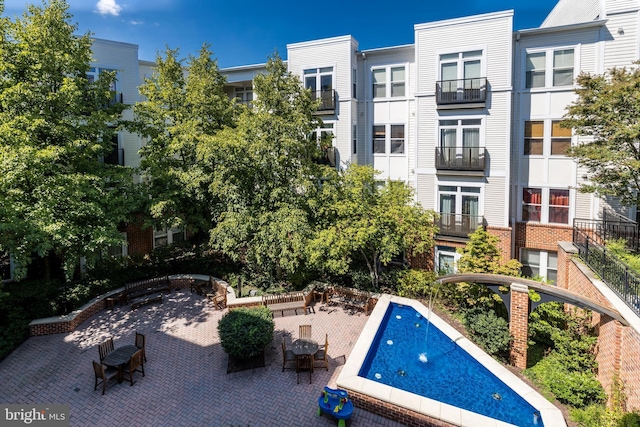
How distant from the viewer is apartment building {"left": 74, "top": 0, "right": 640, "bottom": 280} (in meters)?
16.5

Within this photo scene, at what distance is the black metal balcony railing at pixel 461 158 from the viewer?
17.5 meters

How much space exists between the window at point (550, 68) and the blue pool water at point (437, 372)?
1295cm

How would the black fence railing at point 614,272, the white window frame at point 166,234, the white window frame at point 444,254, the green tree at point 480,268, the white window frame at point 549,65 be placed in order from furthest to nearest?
the white window frame at point 166,234 → the white window frame at point 444,254 → the white window frame at point 549,65 → the green tree at point 480,268 → the black fence railing at point 614,272

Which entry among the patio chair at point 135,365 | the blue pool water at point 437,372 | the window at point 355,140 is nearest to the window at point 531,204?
the blue pool water at point 437,372

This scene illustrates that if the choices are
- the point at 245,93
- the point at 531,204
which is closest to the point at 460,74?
the point at 531,204

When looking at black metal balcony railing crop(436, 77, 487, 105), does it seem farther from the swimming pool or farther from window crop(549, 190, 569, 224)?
the swimming pool

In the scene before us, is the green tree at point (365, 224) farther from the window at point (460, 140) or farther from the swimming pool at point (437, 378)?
the window at point (460, 140)

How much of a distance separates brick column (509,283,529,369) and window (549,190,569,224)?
26.7ft

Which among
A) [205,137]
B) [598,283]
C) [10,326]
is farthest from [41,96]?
[598,283]

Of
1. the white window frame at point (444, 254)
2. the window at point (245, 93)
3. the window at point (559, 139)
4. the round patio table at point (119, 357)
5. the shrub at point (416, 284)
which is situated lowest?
the round patio table at point (119, 357)

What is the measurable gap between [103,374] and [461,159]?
56.8 feet

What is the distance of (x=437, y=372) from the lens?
11195 millimetres

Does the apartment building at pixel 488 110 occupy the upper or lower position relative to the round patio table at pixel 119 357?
upper

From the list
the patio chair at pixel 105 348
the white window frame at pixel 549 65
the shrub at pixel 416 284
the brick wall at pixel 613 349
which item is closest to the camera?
the brick wall at pixel 613 349
